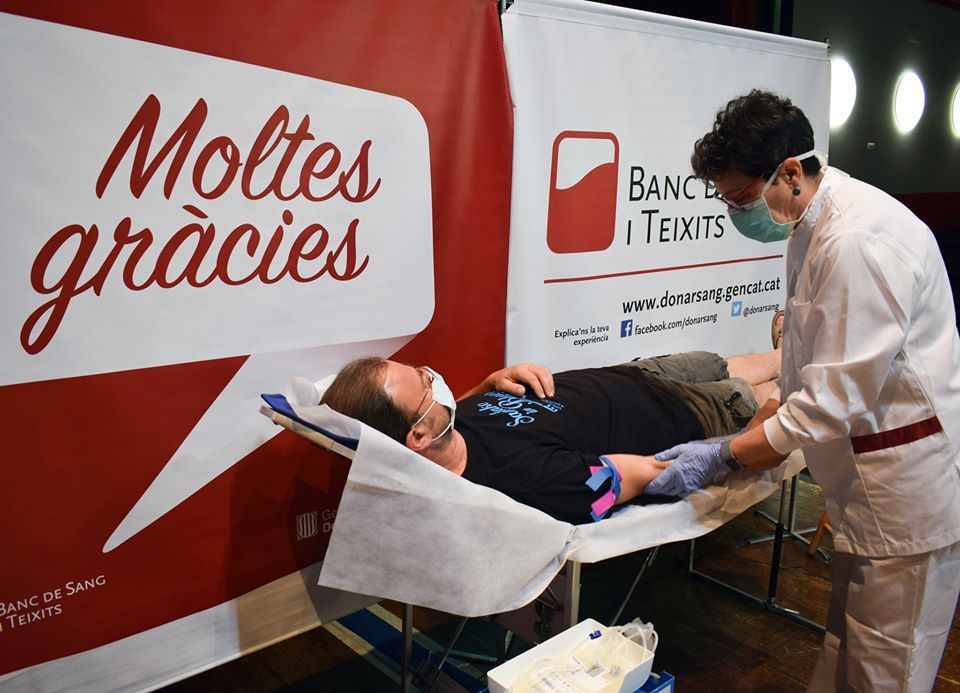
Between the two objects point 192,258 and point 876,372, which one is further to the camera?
point 192,258

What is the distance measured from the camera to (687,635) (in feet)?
8.24

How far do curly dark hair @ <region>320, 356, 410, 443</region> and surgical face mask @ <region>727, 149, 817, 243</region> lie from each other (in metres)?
0.87

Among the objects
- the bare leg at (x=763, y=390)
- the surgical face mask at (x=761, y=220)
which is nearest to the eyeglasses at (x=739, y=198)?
the surgical face mask at (x=761, y=220)

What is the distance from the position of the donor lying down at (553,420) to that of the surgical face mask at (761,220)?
2.00 feet

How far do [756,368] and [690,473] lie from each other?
0.93 m

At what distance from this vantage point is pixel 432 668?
6.93 feet

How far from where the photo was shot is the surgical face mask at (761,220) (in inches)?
66.1

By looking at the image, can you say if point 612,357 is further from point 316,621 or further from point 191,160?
point 191,160

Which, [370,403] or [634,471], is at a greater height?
[370,403]

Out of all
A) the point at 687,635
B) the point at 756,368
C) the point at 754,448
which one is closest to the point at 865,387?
the point at 754,448

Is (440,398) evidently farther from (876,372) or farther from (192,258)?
(876,372)

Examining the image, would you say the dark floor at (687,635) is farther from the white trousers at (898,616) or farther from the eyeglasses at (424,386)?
the eyeglasses at (424,386)

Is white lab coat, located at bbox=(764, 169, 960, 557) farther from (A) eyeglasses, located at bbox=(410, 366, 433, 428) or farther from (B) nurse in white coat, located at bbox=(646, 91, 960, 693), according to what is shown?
(A) eyeglasses, located at bbox=(410, 366, 433, 428)

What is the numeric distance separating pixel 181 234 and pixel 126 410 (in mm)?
399
